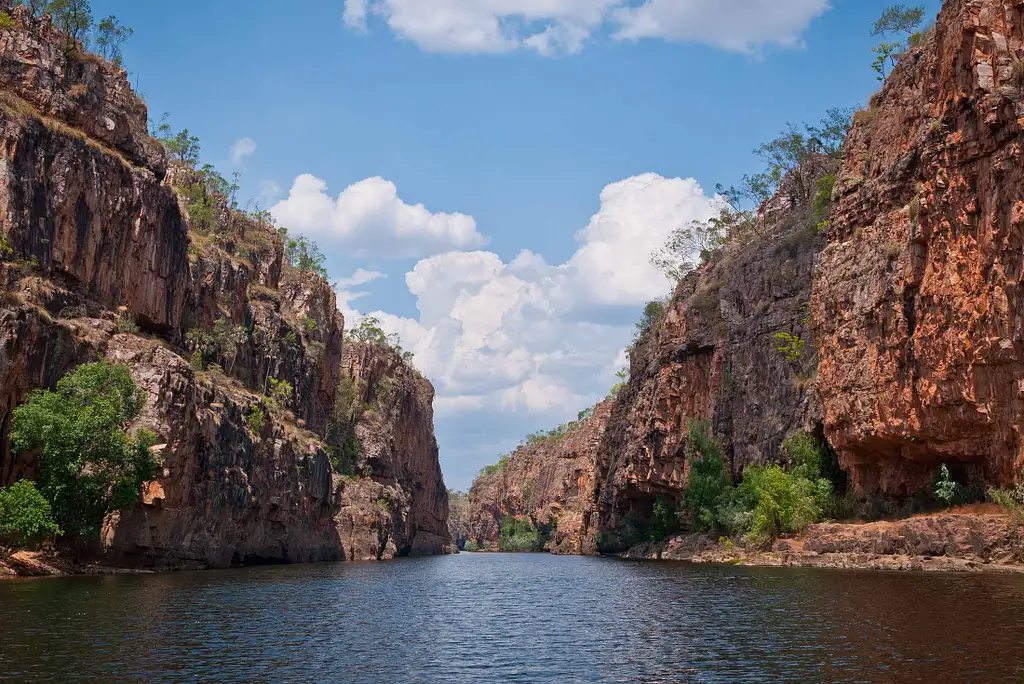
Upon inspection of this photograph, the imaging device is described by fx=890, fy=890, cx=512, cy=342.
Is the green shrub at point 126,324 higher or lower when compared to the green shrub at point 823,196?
lower

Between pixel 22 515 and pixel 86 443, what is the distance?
6799mm

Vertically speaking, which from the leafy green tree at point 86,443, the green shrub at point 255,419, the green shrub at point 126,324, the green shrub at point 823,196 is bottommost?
the leafy green tree at point 86,443

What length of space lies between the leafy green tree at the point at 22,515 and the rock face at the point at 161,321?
483 cm

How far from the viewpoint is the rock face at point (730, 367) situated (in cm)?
9256

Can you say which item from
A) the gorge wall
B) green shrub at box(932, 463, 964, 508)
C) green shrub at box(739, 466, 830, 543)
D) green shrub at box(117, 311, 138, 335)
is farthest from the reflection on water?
green shrub at box(117, 311, 138, 335)

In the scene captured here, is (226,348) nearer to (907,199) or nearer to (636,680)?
(907,199)

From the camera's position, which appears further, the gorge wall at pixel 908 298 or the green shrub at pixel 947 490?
the green shrub at pixel 947 490

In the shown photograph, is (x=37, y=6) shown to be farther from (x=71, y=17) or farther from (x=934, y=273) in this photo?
(x=934, y=273)

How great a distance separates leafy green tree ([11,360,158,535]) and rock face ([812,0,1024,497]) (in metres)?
53.4

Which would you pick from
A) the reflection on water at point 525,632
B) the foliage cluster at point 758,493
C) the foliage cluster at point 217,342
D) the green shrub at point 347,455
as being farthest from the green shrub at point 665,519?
the reflection on water at point 525,632

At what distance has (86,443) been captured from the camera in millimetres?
54969

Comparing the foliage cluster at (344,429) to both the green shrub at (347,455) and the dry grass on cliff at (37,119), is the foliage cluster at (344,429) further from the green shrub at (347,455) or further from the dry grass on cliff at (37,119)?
the dry grass on cliff at (37,119)

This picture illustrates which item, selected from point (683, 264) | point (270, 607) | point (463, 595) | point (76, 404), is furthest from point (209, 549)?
point (683, 264)

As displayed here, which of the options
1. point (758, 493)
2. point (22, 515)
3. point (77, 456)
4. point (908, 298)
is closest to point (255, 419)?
point (77, 456)
